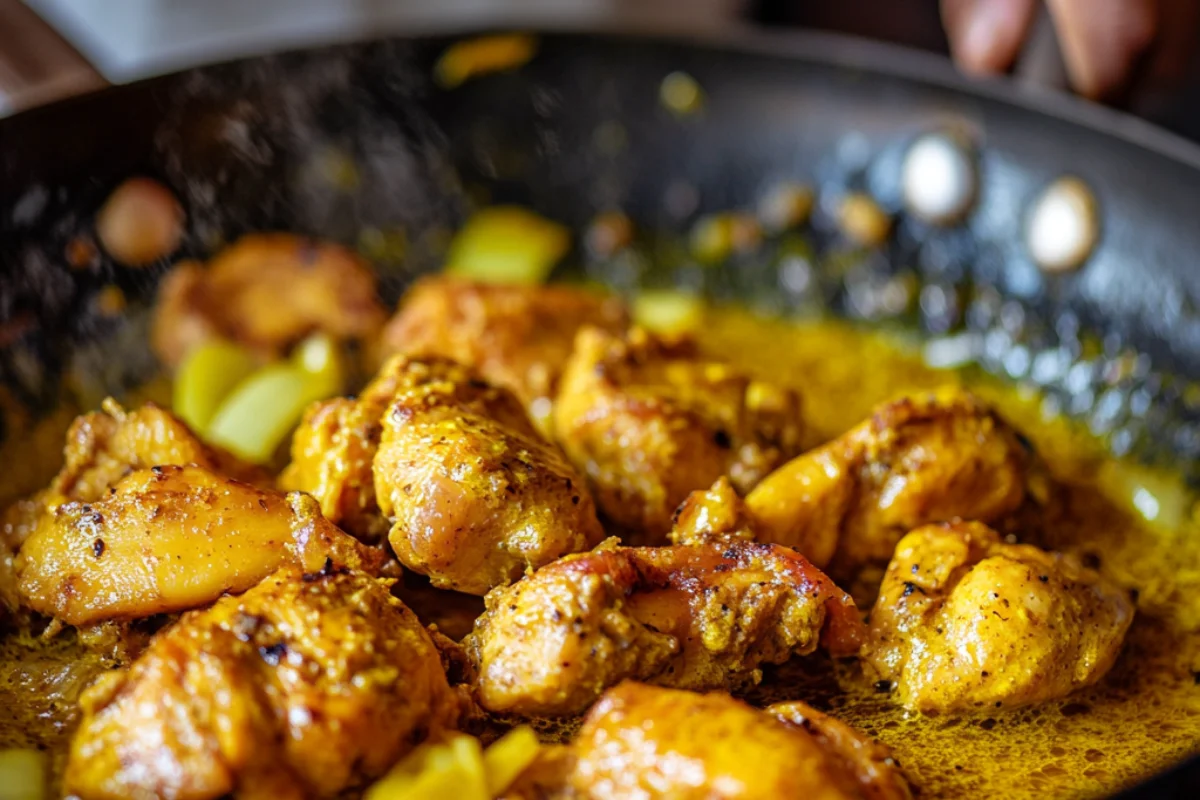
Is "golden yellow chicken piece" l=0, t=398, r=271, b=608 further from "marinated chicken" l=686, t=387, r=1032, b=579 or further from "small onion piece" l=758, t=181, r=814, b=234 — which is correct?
"small onion piece" l=758, t=181, r=814, b=234

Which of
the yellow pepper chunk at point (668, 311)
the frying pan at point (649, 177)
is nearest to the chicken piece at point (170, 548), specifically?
the frying pan at point (649, 177)

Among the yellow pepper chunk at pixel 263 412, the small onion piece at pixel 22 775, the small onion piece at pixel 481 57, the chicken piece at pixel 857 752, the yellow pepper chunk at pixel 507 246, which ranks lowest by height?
the small onion piece at pixel 22 775

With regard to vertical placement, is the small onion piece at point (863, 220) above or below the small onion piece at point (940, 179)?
below

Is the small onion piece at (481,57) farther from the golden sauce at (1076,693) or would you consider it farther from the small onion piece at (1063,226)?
the small onion piece at (1063,226)

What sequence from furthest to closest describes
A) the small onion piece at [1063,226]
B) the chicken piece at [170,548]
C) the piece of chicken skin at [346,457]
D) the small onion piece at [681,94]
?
the small onion piece at [681,94], the small onion piece at [1063,226], the piece of chicken skin at [346,457], the chicken piece at [170,548]

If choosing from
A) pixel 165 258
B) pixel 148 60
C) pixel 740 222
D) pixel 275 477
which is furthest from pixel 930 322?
pixel 148 60

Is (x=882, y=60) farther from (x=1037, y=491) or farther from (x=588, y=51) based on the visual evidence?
(x=1037, y=491)

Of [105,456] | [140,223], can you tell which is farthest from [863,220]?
[105,456]
